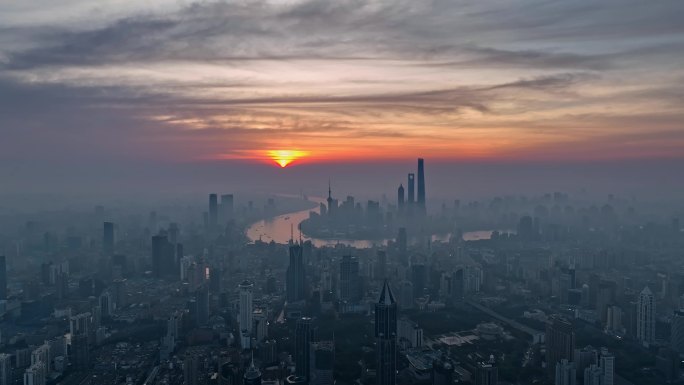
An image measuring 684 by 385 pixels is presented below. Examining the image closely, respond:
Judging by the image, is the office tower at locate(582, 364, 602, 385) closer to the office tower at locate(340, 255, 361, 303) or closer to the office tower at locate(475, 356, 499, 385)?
the office tower at locate(475, 356, 499, 385)

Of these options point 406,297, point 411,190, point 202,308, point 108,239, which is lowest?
point 406,297

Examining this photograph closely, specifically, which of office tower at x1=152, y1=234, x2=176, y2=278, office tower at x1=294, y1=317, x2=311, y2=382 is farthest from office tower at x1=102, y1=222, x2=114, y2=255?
office tower at x1=294, y1=317, x2=311, y2=382

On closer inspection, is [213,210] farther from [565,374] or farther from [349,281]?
[565,374]

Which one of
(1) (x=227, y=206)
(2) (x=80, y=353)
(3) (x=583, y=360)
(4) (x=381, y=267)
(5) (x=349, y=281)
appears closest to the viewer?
(3) (x=583, y=360)

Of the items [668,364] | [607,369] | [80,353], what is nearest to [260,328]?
[80,353]

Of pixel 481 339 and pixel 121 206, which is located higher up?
pixel 121 206

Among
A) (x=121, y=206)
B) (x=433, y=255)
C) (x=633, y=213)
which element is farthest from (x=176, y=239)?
(x=633, y=213)

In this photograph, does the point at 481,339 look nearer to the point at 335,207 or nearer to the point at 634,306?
the point at 634,306

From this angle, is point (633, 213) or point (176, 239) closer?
point (176, 239)
